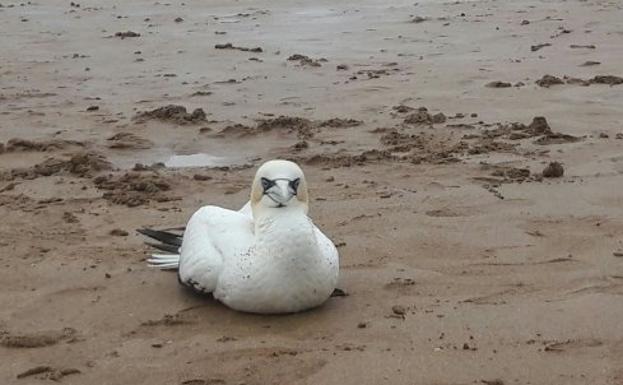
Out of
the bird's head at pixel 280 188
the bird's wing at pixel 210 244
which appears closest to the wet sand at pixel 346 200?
the bird's wing at pixel 210 244

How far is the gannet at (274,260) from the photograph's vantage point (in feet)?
14.8

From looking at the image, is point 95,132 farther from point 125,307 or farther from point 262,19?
point 262,19

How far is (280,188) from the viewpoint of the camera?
14.9ft

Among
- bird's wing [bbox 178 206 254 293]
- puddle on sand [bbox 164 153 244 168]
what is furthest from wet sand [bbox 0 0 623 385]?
bird's wing [bbox 178 206 254 293]

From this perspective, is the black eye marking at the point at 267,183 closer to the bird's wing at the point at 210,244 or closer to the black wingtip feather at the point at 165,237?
the bird's wing at the point at 210,244

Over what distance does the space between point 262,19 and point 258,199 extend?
43.4 ft

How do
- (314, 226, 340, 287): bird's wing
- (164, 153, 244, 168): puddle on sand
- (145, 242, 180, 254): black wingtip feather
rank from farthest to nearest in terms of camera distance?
(164, 153, 244, 168): puddle on sand < (145, 242, 180, 254): black wingtip feather < (314, 226, 340, 287): bird's wing

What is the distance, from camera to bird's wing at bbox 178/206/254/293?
4.69 meters

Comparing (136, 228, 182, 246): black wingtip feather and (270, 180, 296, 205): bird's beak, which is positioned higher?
(270, 180, 296, 205): bird's beak

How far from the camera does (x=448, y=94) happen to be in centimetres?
986

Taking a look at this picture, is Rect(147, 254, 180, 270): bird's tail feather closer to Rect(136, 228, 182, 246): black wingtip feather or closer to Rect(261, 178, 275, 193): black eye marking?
Rect(136, 228, 182, 246): black wingtip feather

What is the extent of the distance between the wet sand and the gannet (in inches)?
3.9

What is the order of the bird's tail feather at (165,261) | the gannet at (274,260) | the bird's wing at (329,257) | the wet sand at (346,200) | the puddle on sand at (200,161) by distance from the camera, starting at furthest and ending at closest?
the puddle on sand at (200,161) → the bird's tail feather at (165,261) → the bird's wing at (329,257) → the gannet at (274,260) → the wet sand at (346,200)

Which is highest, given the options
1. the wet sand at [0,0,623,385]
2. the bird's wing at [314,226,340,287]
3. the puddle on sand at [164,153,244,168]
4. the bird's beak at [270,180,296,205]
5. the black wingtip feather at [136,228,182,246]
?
the bird's beak at [270,180,296,205]
